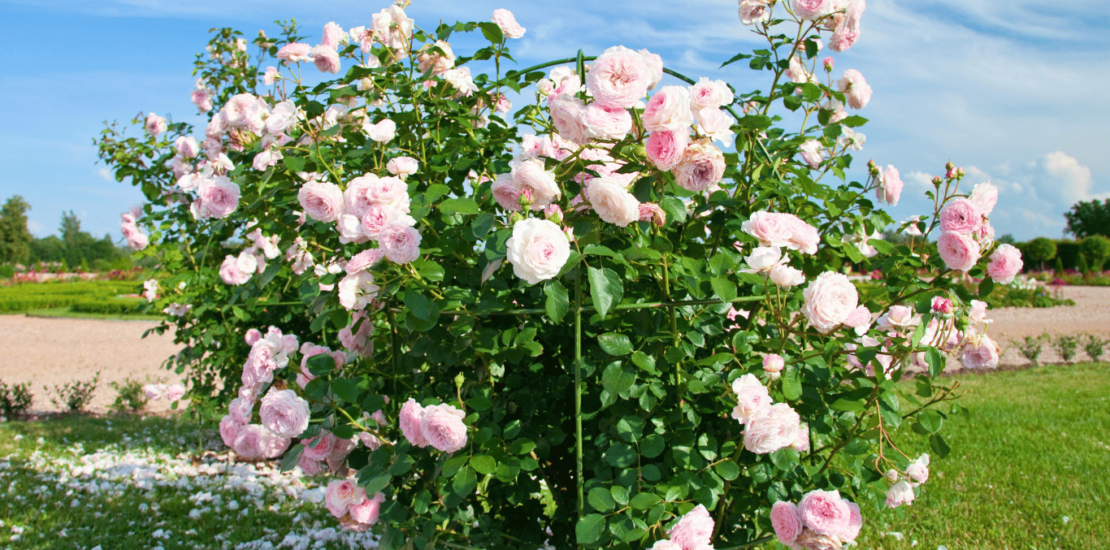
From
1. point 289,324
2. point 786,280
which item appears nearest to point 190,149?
point 289,324

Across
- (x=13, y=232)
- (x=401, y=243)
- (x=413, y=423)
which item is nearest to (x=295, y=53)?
(x=401, y=243)

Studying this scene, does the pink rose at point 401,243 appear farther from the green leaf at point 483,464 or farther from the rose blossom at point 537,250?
the green leaf at point 483,464

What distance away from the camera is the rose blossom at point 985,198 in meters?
1.63

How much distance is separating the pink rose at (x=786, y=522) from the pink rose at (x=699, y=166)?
2.42ft

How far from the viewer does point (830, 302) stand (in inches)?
54.4

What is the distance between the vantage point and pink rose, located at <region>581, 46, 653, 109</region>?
4.14ft

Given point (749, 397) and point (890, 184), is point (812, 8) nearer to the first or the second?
point (890, 184)

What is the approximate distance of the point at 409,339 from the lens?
5.58 ft

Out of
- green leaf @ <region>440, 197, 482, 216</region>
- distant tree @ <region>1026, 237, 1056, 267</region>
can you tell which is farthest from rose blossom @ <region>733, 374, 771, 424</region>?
distant tree @ <region>1026, 237, 1056, 267</region>

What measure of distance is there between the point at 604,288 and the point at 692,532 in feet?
1.70

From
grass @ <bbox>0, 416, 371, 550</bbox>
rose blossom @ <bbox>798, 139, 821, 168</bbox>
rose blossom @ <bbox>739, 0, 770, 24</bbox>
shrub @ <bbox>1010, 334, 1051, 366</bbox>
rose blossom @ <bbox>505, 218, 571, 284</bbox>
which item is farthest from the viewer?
shrub @ <bbox>1010, 334, 1051, 366</bbox>

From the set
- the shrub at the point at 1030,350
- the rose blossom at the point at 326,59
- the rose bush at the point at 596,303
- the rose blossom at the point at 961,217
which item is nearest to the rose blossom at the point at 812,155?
the rose bush at the point at 596,303

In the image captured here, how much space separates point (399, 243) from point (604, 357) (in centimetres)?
51

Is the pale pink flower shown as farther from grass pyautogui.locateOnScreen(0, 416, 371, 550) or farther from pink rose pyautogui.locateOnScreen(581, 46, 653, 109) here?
grass pyautogui.locateOnScreen(0, 416, 371, 550)
